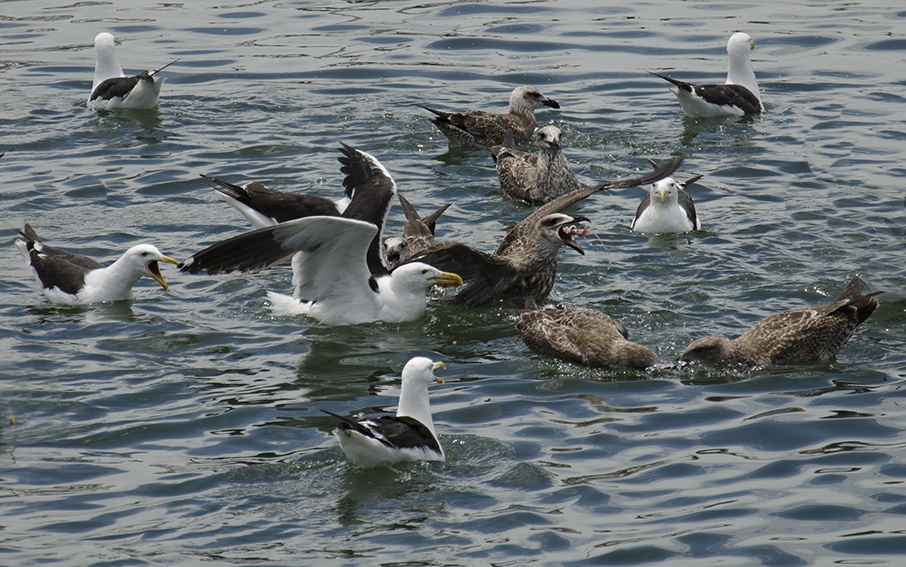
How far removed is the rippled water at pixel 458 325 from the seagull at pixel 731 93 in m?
0.21

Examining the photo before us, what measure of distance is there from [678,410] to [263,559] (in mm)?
3335

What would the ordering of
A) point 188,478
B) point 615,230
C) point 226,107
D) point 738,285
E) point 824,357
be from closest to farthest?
point 188,478, point 824,357, point 738,285, point 615,230, point 226,107

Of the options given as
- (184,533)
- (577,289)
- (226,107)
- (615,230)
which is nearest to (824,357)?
(577,289)

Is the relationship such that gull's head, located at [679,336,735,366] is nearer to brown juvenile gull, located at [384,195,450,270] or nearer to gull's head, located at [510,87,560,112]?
brown juvenile gull, located at [384,195,450,270]

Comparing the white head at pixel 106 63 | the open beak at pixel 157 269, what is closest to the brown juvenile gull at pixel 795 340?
the open beak at pixel 157 269

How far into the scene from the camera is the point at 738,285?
472 inches

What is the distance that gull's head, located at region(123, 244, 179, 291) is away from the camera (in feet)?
39.0

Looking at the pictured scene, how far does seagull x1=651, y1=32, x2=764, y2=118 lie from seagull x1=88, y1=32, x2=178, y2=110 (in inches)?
245

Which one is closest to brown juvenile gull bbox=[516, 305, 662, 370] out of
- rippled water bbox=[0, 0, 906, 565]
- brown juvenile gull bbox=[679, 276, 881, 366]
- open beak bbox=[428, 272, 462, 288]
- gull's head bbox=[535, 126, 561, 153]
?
rippled water bbox=[0, 0, 906, 565]

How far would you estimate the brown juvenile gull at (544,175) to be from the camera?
1471 cm

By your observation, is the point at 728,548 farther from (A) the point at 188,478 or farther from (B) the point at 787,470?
(A) the point at 188,478

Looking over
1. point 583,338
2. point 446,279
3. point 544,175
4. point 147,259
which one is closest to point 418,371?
point 583,338

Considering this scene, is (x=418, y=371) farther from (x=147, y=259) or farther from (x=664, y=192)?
(x=664, y=192)

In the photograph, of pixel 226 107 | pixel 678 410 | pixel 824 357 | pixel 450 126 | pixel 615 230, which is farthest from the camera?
pixel 226 107
